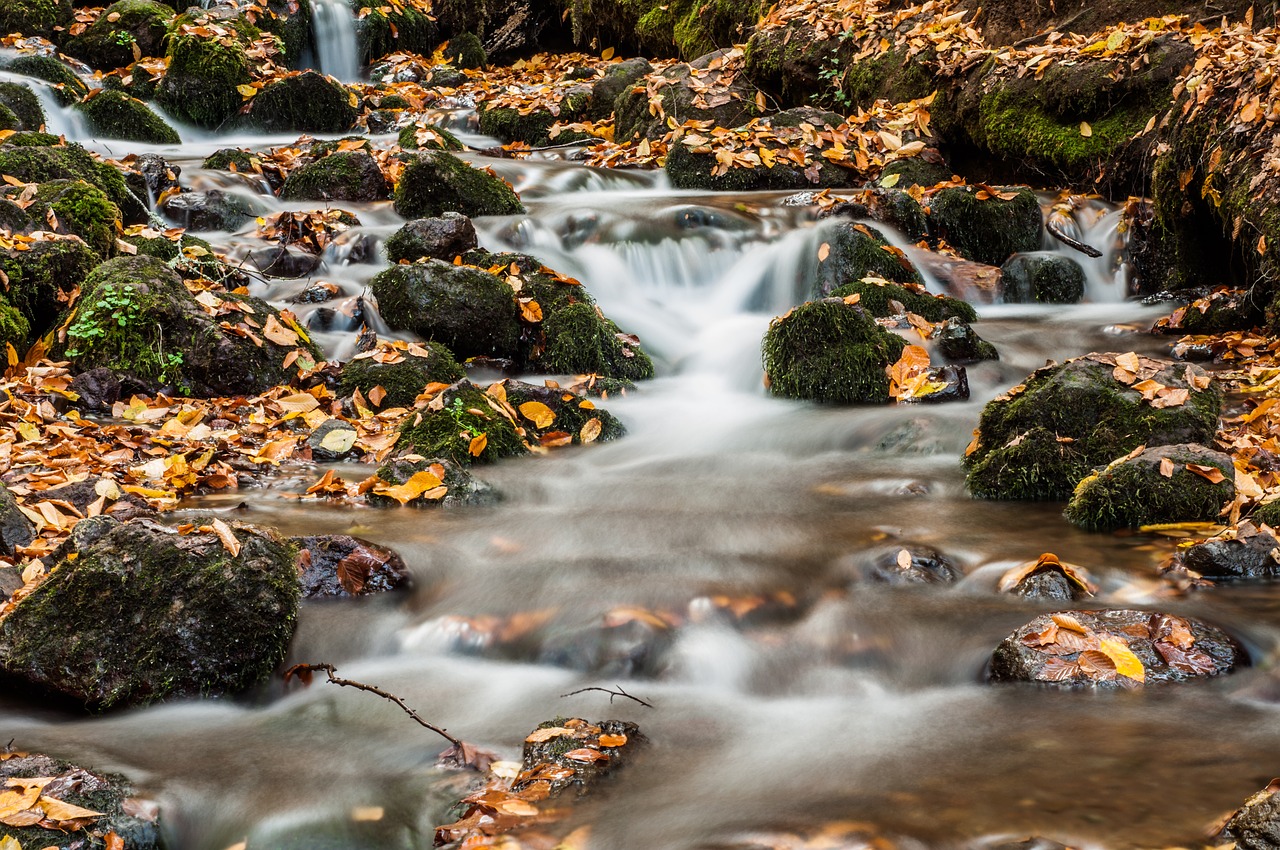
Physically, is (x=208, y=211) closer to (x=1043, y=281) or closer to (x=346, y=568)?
(x=346, y=568)

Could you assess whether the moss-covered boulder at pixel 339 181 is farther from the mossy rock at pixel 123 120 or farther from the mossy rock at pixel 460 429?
the mossy rock at pixel 460 429

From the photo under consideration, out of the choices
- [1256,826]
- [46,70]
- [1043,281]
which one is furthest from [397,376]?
[46,70]

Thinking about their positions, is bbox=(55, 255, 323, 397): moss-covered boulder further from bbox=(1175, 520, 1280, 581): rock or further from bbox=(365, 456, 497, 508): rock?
bbox=(1175, 520, 1280, 581): rock

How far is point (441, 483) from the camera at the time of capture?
16.7 ft

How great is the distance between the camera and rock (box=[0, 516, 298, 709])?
3.18 meters

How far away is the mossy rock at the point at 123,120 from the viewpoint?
12.5m

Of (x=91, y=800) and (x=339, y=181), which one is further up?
(x=339, y=181)

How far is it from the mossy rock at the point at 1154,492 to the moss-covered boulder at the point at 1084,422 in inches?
12.4

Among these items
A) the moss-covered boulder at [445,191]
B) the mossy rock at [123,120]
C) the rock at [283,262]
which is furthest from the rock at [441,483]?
the mossy rock at [123,120]

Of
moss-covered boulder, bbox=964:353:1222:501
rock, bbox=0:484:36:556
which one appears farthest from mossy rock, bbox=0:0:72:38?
moss-covered boulder, bbox=964:353:1222:501

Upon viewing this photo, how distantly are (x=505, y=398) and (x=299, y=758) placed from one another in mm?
3244

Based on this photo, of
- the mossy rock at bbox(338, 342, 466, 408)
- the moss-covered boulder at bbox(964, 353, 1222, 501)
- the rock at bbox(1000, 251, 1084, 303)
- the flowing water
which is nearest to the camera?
the flowing water

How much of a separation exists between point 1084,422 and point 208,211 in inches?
308

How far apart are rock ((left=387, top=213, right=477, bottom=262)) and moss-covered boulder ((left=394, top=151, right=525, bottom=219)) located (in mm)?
1148
